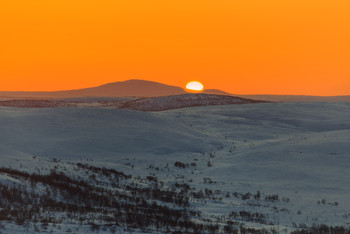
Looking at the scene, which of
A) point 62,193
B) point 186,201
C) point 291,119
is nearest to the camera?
point 62,193

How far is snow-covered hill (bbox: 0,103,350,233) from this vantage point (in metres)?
14.5

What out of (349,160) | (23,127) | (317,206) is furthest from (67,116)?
(317,206)

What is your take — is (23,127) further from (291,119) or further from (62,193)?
(291,119)

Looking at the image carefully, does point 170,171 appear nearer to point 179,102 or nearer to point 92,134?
point 92,134

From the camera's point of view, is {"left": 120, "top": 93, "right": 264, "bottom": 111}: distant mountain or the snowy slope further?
{"left": 120, "top": 93, "right": 264, "bottom": 111}: distant mountain

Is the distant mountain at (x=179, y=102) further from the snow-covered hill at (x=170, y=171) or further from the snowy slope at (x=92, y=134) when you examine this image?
the snowy slope at (x=92, y=134)

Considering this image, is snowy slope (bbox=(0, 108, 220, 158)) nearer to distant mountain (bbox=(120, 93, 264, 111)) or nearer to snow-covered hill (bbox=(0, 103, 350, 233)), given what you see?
snow-covered hill (bbox=(0, 103, 350, 233))

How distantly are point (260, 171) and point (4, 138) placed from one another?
48.8 feet

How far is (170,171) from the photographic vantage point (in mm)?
25188

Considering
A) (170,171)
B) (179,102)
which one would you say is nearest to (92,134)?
(170,171)

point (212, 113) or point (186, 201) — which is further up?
point (212, 113)

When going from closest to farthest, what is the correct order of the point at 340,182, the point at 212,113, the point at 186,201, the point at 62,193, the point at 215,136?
the point at 62,193 → the point at 186,201 → the point at 340,182 → the point at 215,136 → the point at 212,113

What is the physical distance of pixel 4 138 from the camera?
30.1 metres

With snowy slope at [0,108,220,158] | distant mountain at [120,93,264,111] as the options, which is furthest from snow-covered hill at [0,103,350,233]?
distant mountain at [120,93,264,111]
